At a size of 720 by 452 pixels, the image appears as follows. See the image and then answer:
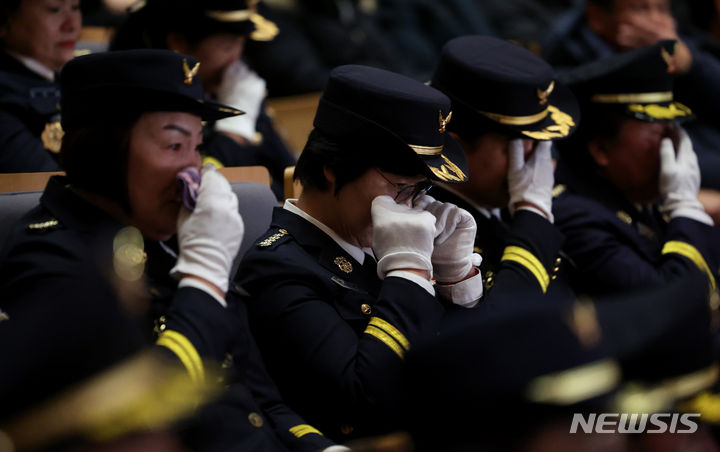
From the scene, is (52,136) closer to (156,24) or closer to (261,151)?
(156,24)

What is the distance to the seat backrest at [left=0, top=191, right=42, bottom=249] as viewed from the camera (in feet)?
5.74

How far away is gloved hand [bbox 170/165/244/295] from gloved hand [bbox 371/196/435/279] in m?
0.29

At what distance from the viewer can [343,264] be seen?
6.01 ft

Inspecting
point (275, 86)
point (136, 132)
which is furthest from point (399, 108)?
point (275, 86)

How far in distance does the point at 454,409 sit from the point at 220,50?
2223 mm

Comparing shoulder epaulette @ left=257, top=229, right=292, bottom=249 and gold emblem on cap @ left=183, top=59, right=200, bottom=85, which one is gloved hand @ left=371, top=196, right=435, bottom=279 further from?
gold emblem on cap @ left=183, top=59, right=200, bottom=85

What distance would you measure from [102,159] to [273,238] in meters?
0.38

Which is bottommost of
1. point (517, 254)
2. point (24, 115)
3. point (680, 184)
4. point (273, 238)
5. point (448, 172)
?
point (680, 184)

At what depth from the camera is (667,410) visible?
101cm

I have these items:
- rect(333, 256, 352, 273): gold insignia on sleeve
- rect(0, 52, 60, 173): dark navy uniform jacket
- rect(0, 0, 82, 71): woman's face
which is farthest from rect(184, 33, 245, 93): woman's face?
rect(333, 256, 352, 273): gold insignia on sleeve

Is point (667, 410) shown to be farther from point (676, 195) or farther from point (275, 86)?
point (275, 86)

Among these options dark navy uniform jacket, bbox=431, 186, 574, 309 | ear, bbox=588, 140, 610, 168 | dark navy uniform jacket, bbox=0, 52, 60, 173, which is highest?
dark navy uniform jacket, bbox=0, 52, 60, 173

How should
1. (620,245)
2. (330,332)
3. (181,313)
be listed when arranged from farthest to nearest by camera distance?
(620,245), (330,332), (181,313)

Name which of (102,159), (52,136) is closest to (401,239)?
(102,159)
